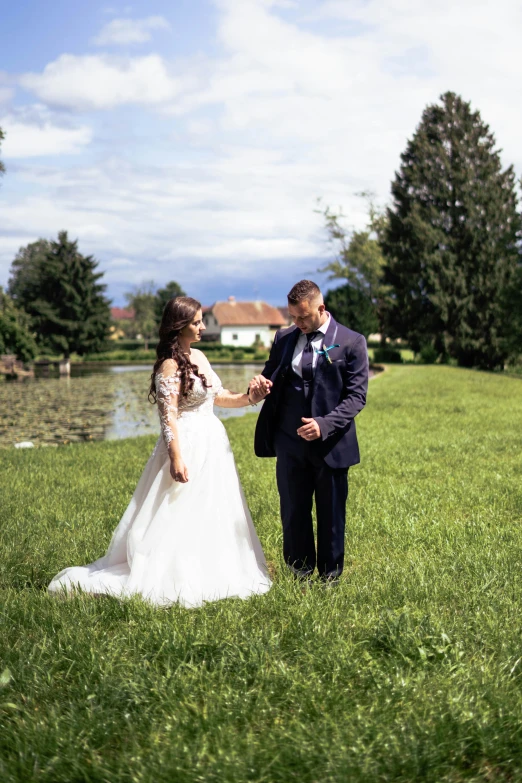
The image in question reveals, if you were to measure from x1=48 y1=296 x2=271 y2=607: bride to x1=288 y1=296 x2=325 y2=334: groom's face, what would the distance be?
1.52 ft

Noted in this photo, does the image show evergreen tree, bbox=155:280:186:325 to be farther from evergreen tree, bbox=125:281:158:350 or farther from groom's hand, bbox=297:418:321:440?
groom's hand, bbox=297:418:321:440

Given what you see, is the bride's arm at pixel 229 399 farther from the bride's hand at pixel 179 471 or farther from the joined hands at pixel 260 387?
the bride's hand at pixel 179 471

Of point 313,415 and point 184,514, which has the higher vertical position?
point 313,415

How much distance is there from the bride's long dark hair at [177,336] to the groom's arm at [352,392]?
2.99ft

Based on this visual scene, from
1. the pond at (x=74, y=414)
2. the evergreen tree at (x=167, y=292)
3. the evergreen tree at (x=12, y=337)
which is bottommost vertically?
the pond at (x=74, y=414)

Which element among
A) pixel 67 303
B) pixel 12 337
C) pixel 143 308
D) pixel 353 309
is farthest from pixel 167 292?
pixel 12 337

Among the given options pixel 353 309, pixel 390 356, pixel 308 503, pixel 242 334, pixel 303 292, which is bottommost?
pixel 308 503

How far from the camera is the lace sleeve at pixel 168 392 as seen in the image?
4.77 metres

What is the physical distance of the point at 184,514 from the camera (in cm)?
468

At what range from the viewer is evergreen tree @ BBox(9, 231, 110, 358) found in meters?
65.3

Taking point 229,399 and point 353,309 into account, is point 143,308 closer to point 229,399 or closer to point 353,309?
point 353,309

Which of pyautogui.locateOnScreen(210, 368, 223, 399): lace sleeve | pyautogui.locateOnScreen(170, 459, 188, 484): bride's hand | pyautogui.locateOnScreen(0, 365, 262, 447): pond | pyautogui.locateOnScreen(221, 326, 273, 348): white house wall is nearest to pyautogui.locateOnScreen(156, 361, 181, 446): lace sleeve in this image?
pyautogui.locateOnScreen(170, 459, 188, 484): bride's hand

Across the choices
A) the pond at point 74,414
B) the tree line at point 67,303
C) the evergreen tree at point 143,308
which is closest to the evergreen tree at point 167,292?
the evergreen tree at point 143,308

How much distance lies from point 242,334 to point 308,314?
95.9 metres
